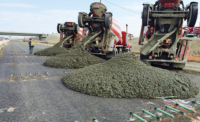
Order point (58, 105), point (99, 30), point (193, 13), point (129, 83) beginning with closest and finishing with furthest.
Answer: point (58, 105), point (129, 83), point (193, 13), point (99, 30)

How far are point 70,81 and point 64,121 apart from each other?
234 centimetres

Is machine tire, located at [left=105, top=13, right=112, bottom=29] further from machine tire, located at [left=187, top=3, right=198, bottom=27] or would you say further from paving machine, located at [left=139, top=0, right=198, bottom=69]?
machine tire, located at [left=187, top=3, right=198, bottom=27]

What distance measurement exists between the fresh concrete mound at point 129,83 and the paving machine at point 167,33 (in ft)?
10.4

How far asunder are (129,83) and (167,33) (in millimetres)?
5083

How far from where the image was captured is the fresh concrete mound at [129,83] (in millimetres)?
4388

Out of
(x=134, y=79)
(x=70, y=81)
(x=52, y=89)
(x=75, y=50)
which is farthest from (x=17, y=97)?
(x=75, y=50)

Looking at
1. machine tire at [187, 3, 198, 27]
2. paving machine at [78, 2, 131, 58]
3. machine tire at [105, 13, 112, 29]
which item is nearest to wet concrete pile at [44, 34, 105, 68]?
paving machine at [78, 2, 131, 58]

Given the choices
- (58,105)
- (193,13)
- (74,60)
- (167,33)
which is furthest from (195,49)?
(58,105)

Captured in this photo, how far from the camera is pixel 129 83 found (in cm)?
462

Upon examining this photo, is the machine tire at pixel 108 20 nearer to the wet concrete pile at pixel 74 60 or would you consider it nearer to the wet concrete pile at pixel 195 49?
the wet concrete pile at pixel 74 60

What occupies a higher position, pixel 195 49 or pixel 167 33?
pixel 167 33

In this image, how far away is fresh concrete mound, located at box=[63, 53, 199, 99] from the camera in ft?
14.4

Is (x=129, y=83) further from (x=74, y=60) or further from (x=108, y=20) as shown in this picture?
(x=108, y=20)

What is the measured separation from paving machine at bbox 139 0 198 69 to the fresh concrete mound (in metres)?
3.16
